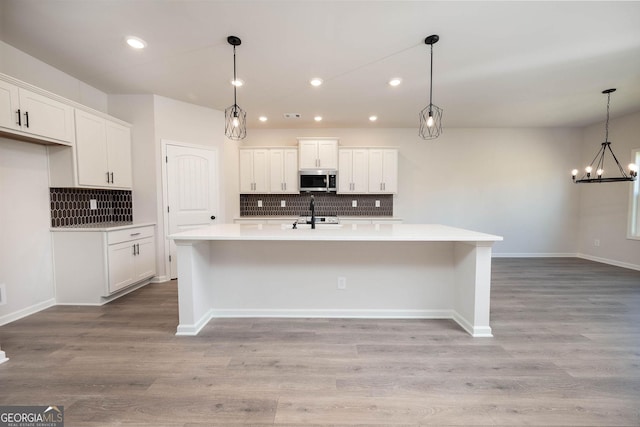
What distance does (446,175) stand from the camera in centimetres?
550

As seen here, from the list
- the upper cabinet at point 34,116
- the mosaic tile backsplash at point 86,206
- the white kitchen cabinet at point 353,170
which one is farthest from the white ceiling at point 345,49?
the mosaic tile backsplash at point 86,206

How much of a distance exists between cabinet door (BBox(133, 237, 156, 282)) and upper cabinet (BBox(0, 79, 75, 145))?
57.6 inches

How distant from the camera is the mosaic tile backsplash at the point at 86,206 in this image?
3.11m

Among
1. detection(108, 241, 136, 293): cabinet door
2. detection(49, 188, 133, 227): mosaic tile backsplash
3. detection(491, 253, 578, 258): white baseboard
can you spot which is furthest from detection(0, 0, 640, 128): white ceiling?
detection(491, 253, 578, 258): white baseboard

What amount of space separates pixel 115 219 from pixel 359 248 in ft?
12.0

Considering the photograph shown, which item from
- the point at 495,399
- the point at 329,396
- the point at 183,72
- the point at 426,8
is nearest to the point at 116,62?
the point at 183,72

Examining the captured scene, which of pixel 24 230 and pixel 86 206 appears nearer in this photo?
pixel 24 230

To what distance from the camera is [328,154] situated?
5.06 meters

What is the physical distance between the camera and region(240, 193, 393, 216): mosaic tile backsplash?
18.0 ft

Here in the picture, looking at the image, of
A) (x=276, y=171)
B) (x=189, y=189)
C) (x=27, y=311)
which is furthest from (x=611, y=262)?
(x=27, y=311)

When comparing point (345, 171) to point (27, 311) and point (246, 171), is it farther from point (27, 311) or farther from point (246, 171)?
point (27, 311)

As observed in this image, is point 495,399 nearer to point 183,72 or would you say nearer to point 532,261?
point 183,72

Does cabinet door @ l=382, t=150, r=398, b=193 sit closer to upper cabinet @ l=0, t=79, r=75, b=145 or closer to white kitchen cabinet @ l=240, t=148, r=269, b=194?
white kitchen cabinet @ l=240, t=148, r=269, b=194

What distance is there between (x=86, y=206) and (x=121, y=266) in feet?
3.33
